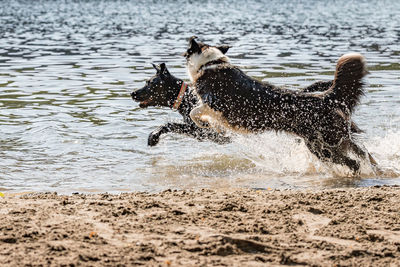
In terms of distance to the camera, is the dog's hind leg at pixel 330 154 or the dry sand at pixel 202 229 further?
the dog's hind leg at pixel 330 154

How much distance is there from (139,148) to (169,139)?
0.76 metres

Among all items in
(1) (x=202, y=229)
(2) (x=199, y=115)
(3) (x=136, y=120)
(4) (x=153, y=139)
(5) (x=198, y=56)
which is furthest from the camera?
(3) (x=136, y=120)

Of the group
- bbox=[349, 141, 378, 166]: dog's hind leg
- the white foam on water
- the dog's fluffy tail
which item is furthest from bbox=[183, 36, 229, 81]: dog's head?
bbox=[349, 141, 378, 166]: dog's hind leg

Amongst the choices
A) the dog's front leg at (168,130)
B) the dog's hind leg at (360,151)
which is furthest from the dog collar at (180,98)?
the dog's hind leg at (360,151)

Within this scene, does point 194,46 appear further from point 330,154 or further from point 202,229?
point 202,229

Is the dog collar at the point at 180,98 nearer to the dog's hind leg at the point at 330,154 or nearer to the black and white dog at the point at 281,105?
the black and white dog at the point at 281,105

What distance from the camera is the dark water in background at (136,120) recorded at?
668cm

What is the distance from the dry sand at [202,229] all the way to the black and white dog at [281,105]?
124 centimetres

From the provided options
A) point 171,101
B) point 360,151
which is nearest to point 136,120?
point 171,101

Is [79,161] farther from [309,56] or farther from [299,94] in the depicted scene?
[309,56]

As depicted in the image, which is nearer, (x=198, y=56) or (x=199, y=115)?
(x=199, y=115)

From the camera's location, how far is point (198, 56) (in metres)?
7.09

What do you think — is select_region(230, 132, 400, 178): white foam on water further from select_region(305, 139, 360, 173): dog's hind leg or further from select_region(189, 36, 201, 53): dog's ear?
select_region(189, 36, 201, 53): dog's ear

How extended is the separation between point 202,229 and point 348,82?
2.97 meters
